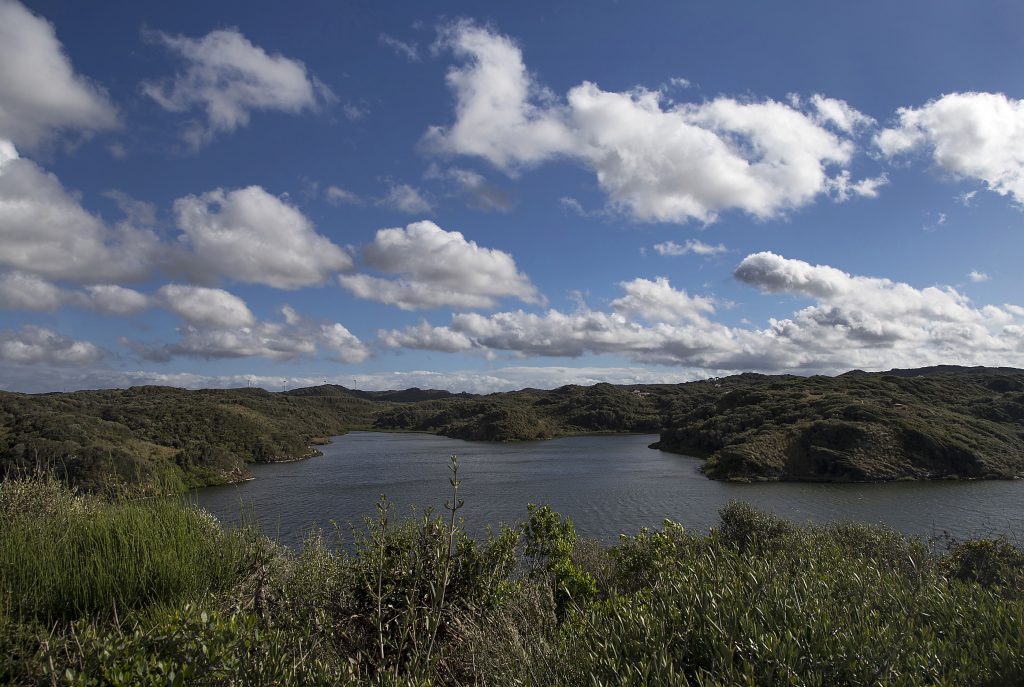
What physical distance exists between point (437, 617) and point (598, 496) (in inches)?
2016

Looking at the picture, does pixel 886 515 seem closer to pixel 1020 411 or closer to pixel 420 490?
pixel 420 490

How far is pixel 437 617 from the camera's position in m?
4.08

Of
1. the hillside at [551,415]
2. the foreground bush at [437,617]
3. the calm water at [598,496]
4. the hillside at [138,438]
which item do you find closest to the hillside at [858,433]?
the calm water at [598,496]

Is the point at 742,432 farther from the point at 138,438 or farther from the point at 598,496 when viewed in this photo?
the point at 138,438

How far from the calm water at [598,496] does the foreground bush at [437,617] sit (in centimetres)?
1859

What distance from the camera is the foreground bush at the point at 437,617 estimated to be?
4.36 meters

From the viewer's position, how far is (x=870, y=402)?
283 feet

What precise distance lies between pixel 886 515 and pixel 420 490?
38929 mm

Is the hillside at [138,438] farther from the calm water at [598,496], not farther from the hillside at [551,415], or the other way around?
the hillside at [551,415]

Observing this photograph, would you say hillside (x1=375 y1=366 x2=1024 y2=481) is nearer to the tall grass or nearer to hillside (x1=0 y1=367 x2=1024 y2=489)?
hillside (x1=0 y1=367 x2=1024 y2=489)

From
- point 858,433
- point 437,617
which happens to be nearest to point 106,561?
point 437,617

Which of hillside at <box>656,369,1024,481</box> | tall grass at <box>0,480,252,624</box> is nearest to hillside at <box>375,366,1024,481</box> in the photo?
hillside at <box>656,369,1024,481</box>

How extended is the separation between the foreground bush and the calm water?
732 inches

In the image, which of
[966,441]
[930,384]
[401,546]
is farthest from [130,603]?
[930,384]
